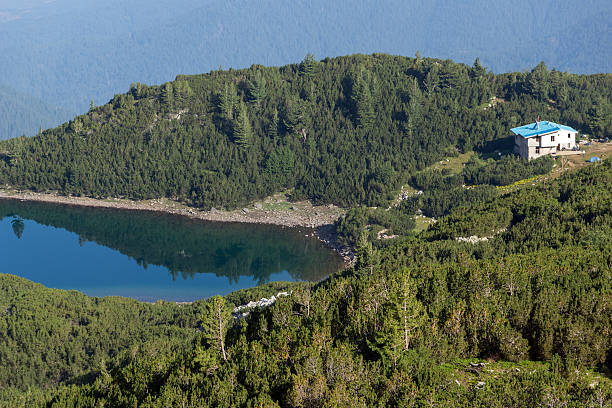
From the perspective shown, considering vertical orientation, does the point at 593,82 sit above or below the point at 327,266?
above

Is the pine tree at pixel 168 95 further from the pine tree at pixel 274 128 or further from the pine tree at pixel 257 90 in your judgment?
the pine tree at pixel 274 128

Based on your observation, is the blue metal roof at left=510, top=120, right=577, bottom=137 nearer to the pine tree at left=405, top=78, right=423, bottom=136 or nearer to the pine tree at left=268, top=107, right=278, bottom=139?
the pine tree at left=405, top=78, right=423, bottom=136

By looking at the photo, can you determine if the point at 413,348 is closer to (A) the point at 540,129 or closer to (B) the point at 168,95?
(A) the point at 540,129

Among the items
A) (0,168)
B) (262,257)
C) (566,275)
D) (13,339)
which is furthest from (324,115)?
(566,275)

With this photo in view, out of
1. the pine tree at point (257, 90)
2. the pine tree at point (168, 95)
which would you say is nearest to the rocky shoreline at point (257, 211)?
the pine tree at point (168, 95)

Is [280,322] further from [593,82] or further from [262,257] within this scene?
[593,82]

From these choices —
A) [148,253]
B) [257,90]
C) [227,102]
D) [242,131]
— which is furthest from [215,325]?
[257,90]

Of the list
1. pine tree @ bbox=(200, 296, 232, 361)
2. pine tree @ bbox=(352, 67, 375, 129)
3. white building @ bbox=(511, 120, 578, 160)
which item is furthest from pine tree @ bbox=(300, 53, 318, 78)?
pine tree @ bbox=(200, 296, 232, 361)
